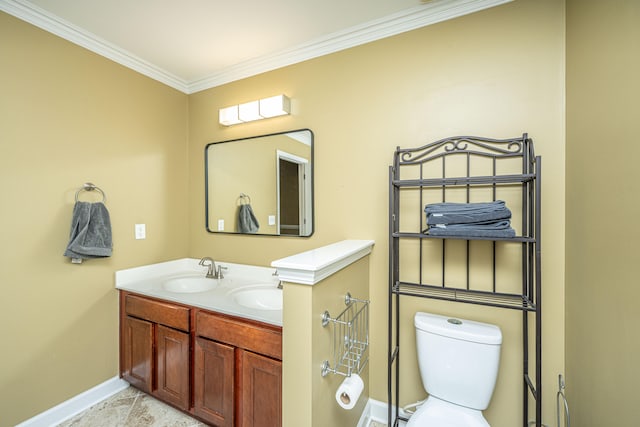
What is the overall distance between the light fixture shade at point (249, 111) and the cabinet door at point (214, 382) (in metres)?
1.54

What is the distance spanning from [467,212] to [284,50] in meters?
1.63

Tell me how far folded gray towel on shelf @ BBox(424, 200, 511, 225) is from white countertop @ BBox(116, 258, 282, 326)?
92cm

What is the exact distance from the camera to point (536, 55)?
1.40 metres

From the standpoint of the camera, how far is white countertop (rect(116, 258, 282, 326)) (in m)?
1.47

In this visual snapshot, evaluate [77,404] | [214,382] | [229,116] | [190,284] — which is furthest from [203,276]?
[229,116]

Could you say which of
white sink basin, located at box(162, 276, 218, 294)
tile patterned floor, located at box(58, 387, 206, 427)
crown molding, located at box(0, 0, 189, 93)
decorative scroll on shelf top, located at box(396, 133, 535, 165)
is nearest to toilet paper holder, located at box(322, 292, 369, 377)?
decorative scroll on shelf top, located at box(396, 133, 535, 165)

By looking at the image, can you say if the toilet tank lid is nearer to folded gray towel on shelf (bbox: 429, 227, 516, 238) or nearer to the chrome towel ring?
folded gray towel on shelf (bbox: 429, 227, 516, 238)

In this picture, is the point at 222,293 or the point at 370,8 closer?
the point at 370,8

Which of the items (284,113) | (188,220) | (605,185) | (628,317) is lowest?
(628,317)

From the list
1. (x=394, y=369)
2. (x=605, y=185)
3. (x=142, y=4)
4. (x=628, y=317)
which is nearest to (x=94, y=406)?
(x=394, y=369)

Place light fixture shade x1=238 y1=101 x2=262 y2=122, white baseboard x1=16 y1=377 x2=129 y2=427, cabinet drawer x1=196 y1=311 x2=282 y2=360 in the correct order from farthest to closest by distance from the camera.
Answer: light fixture shade x1=238 y1=101 x2=262 y2=122, white baseboard x1=16 y1=377 x2=129 y2=427, cabinet drawer x1=196 y1=311 x2=282 y2=360

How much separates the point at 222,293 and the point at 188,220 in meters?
1.06

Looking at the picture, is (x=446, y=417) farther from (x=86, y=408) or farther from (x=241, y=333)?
(x=86, y=408)

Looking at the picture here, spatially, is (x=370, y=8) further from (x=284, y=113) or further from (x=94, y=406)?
(x=94, y=406)
